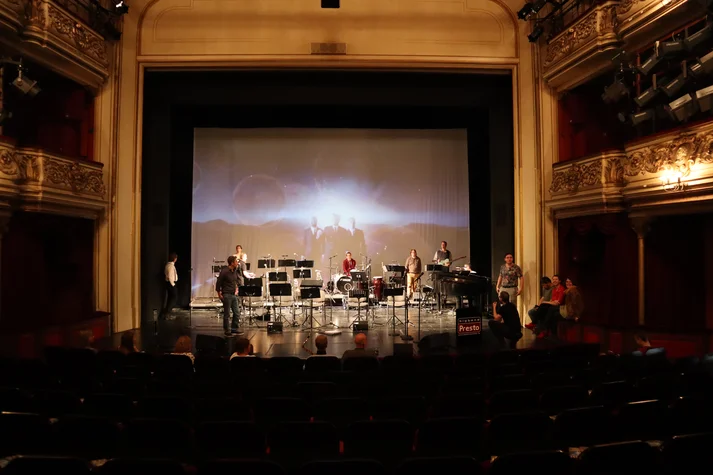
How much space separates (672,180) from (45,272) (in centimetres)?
1335

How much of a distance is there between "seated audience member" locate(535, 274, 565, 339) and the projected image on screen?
583 centimetres

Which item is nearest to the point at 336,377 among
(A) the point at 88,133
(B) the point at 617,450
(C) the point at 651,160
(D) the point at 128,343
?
(B) the point at 617,450

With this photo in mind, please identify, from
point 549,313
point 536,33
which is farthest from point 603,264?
point 536,33

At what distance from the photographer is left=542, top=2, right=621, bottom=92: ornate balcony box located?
10180 millimetres

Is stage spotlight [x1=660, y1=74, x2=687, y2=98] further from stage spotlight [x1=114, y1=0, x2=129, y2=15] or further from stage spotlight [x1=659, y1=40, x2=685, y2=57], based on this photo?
stage spotlight [x1=114, y1=0, x2=129, y2=15]

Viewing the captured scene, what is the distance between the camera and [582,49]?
35.0 feet

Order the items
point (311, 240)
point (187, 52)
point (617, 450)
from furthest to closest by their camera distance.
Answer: point (311, 240) → point (187, 52) → point (617, 450)

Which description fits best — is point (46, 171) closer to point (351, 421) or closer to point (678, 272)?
point (351, 421)

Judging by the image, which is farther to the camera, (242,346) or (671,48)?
(671,48)

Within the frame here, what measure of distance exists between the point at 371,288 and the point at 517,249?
4.17 m

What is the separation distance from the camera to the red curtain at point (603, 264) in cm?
1047

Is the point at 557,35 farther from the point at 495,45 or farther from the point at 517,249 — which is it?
the point at 517,249

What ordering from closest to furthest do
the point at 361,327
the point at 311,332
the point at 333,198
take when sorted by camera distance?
the point at 311,332 < the point at 361,327 < the point at 333,198

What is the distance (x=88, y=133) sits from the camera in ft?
38.8
